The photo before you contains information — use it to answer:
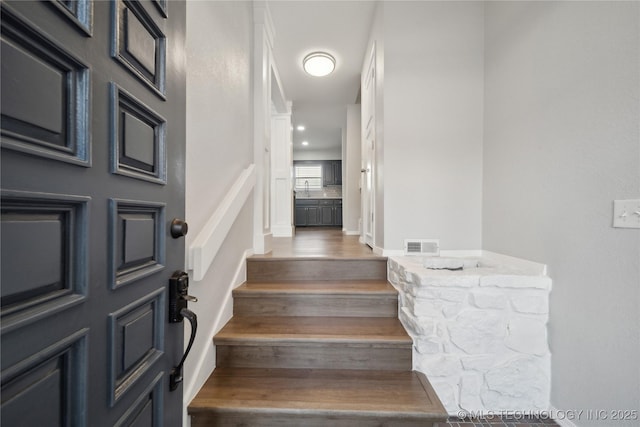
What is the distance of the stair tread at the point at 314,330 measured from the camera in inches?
57.2

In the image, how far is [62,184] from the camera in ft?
1.43

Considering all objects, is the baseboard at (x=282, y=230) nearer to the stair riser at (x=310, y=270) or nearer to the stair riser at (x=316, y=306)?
the stair riser at (x=310, y=270)

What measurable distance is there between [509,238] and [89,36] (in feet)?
7.48

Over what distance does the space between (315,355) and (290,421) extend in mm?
341

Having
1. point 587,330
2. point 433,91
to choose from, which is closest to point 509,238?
point 587,330

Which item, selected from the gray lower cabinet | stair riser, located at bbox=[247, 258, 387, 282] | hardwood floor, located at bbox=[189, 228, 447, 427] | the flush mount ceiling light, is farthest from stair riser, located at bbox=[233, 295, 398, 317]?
the gray lower cabinet

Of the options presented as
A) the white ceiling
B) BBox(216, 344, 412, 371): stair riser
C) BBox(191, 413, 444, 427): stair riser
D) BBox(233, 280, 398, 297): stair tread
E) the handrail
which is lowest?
BBox(191, 413, 444, 427): stair riser

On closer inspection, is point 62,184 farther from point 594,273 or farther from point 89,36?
point 594,273

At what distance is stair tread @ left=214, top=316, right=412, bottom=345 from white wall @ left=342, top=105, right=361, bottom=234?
360 cm

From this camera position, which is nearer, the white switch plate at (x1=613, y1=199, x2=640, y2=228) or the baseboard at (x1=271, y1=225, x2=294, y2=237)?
the white switch plate at (x1=613, y1=199, x2=640, y2=228)

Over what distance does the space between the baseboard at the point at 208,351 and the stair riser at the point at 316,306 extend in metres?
0.10

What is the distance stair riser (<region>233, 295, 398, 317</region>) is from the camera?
175cm

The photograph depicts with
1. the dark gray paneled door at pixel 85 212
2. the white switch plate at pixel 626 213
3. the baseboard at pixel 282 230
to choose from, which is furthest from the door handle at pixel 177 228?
the baseboard at pixel 282 230

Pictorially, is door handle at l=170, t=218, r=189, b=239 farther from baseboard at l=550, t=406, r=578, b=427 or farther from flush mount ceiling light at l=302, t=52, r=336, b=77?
flush mount ceiling light at l=302, t=52, r=336, b=77
